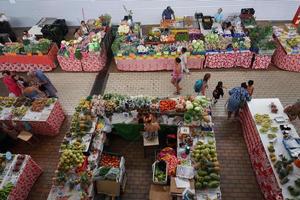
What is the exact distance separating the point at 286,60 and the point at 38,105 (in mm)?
10286

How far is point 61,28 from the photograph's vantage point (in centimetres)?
1506

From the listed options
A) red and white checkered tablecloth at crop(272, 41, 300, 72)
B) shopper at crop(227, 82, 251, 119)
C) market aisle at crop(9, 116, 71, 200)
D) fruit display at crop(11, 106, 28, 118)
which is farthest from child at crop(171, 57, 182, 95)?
fruit display at crop(11, 106, 28, 118)

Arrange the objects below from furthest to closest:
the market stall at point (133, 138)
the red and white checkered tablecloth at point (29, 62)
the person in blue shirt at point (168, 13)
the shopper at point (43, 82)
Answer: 1. the person in blue shirt at point (168, 13)
2. the red and white checkered tablecloth at point (29, 62)
3. the shopper at point (43, 82)
4. the market stall at point (133, 138)

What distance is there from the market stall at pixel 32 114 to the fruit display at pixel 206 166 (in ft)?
17.3

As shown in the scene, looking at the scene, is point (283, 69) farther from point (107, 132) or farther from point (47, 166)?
point (47, 166)

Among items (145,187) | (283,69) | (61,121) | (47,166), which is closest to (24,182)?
(47,166)

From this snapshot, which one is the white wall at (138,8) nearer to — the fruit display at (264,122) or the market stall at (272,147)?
the market stall at (272,147)

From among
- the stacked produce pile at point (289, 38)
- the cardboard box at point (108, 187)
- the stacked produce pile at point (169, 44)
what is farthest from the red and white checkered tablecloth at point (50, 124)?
the stacked produce pile at point (289, 38)

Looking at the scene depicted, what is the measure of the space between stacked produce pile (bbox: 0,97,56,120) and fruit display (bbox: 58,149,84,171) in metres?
2.66

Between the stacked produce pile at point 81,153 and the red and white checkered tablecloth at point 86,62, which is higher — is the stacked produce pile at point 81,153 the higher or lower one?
the lower one

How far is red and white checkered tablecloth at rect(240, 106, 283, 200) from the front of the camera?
7.49 m

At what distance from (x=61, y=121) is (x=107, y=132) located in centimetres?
251

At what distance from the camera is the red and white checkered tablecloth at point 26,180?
7995 millimetres

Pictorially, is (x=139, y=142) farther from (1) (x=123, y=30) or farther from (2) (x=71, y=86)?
(1) (x=123, y=30)
